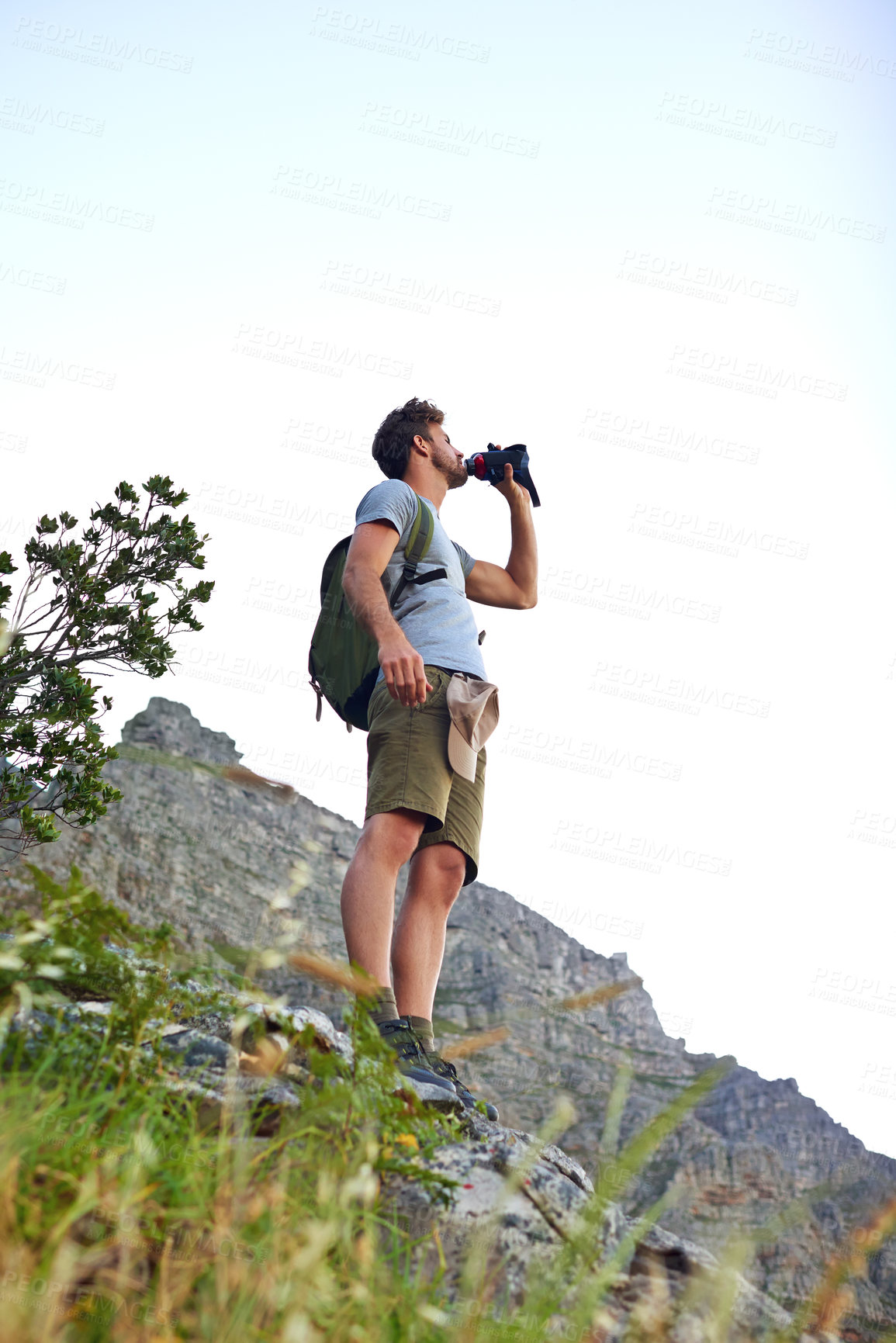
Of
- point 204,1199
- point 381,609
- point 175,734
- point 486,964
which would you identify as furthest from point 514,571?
point 175,734

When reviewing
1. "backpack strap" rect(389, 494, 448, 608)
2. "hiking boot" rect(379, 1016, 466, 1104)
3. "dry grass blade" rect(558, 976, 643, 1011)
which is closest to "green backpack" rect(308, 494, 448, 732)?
"backpack strap" rect(389, 494, 448, 608)

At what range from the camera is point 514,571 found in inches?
235

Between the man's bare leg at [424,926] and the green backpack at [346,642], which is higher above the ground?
the green backpack at [346,642]

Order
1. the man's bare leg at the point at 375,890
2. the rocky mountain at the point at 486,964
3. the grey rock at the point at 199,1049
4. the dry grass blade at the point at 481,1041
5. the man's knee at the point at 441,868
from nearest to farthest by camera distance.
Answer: the dry grass blade at the point at 481,1041, the grey rock at the point at 199,1049, the man's bare leg at the point at 375,890, the man's knee at the point at 441,868, the rocky mountain at the point at 486,964

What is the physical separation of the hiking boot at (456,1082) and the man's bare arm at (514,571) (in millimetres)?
2985

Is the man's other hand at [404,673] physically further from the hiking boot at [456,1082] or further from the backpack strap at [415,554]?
the hiking boot at [456,1082]

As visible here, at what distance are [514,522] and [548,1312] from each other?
4750 millimetres

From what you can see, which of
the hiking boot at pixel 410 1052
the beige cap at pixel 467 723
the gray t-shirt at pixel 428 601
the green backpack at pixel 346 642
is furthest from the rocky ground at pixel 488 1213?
the gray t-shirt at pixel 428 601

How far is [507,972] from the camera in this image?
107812mm

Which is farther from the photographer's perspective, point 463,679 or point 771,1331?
point 463,679

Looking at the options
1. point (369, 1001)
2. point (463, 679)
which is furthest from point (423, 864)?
point (369, 1001)

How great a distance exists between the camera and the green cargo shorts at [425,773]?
4152 mm

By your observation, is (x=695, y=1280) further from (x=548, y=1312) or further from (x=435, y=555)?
(x=435, y=555)

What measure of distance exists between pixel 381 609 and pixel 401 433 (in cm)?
176
